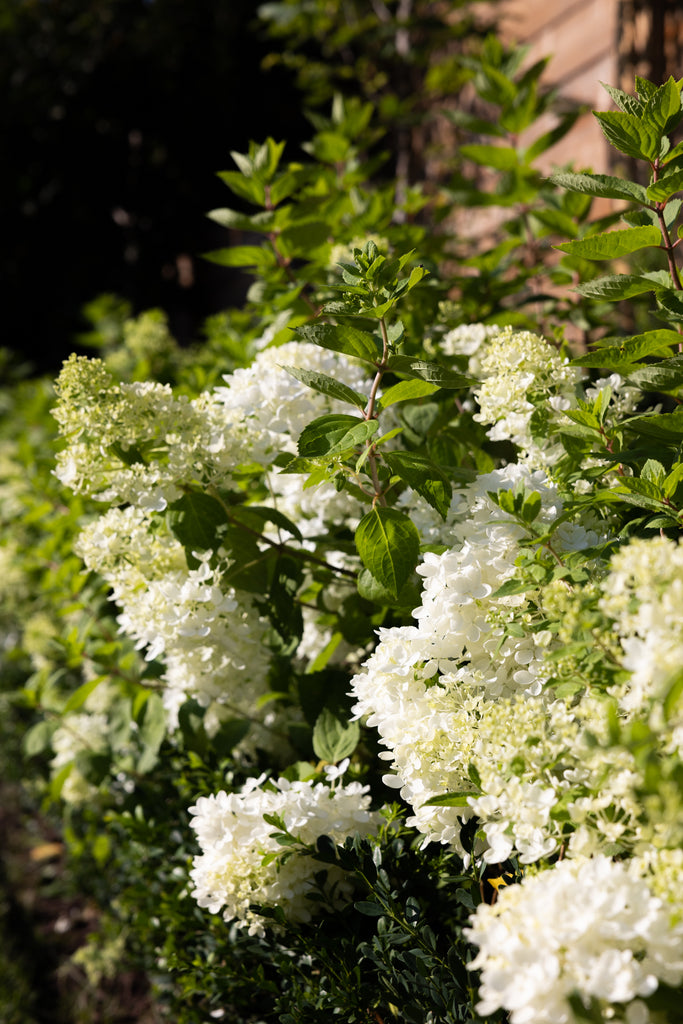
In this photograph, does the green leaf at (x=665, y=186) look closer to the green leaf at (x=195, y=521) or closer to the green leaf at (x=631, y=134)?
the green leaf at (x=631, y=134)

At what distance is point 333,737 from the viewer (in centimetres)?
148

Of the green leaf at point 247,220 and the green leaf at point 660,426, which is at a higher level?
the green leaf at point 247,220

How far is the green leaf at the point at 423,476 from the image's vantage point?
122 cm

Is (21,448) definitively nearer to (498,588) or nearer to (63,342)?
(498,588)

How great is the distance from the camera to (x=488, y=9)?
5.64 meters

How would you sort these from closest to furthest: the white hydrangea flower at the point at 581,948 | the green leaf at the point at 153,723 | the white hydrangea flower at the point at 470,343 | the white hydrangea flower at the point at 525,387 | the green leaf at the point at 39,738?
the white hydrangea flower at the point at 581,948
the white hydrangea flower at the point at 525,387
the white hydrangea flower at the point at 470,343
the green leaf at the point at 153,723
the green leaf at the point at 39,738

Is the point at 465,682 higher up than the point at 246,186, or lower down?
lower down

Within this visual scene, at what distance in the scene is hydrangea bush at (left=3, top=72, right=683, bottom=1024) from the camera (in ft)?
2.60

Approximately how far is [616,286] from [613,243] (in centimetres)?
6

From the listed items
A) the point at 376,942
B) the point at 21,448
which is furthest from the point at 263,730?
the point at 21,448

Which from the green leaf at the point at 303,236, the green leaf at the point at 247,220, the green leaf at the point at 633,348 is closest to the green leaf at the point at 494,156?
the green leaf at the point at 303,236

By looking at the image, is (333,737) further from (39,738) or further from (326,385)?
(39,738)

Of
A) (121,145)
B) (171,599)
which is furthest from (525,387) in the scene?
(121,145)

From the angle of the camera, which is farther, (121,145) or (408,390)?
(121,145)
